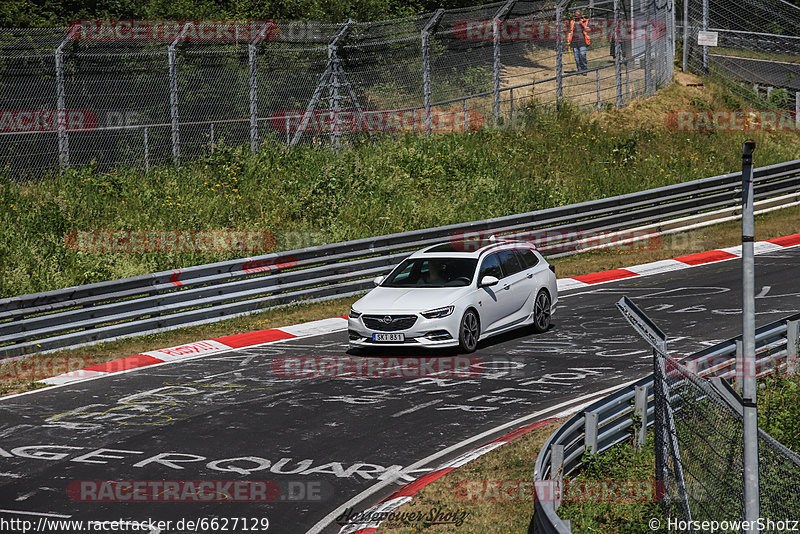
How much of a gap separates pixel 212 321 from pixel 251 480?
9061 mm

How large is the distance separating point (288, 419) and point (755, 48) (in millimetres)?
28154

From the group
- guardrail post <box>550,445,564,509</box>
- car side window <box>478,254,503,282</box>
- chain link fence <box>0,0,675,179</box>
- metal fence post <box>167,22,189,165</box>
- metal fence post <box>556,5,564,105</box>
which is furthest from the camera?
metal fence post <box>556,5,564,105</box>

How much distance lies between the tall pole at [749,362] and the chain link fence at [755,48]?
95.4 ft

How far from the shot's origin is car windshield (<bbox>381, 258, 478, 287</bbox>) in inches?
612

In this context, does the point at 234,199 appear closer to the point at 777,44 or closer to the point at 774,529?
the point at 774,529

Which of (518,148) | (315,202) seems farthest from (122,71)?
(518,148)

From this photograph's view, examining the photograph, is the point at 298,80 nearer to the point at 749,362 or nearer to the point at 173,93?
the point at 173,93

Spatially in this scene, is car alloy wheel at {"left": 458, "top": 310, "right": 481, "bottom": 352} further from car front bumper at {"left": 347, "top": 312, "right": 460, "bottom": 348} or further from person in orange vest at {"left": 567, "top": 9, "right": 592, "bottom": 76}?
person in orange vest at {"left": 567, "top": 9, "right": 592, "bottom": 76}

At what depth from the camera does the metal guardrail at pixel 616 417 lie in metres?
7.22
